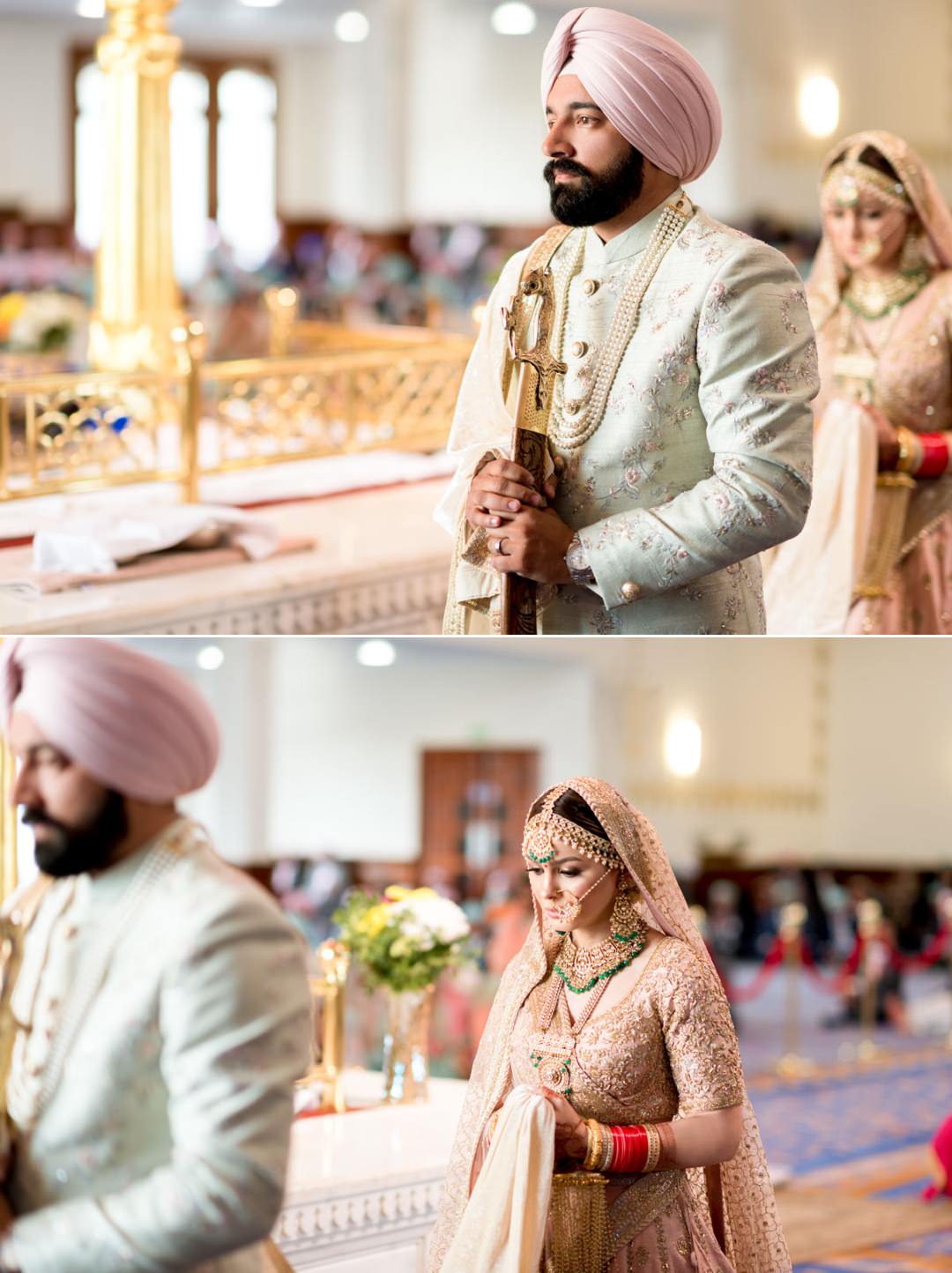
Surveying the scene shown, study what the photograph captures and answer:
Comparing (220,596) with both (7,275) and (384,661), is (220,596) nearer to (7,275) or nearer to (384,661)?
(384,661)

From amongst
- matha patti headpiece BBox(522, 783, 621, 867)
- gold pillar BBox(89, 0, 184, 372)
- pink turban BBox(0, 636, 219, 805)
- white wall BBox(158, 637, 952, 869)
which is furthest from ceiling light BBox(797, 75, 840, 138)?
pink turban BBox(0, 636, 219, 805)

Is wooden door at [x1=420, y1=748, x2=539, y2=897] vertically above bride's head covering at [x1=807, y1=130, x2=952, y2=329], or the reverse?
bride's head covering at [x1=807, y1=130, x2=952, y2=329]

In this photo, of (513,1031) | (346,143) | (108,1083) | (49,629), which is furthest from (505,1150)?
(346,143)

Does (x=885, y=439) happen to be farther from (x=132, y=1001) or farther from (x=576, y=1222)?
(x=132, y=1001)

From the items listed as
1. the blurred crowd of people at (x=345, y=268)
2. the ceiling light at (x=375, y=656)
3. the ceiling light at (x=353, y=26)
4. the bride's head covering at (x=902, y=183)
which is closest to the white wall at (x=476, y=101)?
the ceiling light at (x=353, y=26)

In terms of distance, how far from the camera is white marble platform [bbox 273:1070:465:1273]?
2.65 meters

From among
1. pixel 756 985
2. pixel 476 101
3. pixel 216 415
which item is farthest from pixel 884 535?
pixel 476 101

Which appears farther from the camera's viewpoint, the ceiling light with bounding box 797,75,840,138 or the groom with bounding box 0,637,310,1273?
the ceiling light with bounding box 797,75,840,138

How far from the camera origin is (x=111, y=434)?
12.3 feet

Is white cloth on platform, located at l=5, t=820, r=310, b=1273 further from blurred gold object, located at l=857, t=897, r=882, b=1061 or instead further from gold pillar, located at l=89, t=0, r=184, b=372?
blurred gold object, located at l=857, t=897, r=882, b=1061

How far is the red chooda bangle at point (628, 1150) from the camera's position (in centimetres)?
207

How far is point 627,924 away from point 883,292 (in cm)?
144

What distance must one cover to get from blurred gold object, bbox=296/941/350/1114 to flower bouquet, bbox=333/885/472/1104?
0.27 feet

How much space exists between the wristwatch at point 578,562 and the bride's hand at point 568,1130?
575 mm
